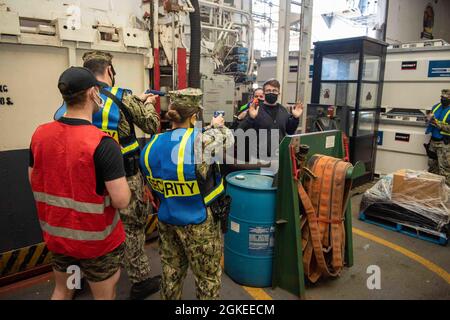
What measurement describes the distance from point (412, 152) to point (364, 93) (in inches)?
51.6

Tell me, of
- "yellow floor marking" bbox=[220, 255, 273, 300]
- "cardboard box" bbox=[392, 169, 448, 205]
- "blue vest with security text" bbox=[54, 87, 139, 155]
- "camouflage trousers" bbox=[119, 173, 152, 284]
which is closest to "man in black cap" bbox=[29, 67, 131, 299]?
"blue vest with security text" bbox=[54, 87, 139, 155]

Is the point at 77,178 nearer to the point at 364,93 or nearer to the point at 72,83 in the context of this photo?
the point at 72,83

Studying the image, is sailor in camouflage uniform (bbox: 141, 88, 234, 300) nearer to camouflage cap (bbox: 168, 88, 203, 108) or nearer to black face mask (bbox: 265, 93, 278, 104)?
camouflage cap (bbox: 168, 88, 203, 108)

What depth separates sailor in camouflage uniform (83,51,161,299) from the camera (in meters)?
2.21

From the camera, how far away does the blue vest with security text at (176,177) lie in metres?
1.74

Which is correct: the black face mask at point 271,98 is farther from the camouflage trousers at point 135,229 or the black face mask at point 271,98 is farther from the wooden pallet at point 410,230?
the wooden pallet at point 410,230

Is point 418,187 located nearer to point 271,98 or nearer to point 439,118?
point 439,118

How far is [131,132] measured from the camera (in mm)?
2393

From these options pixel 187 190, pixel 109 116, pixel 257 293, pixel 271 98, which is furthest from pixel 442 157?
pixel 109 116

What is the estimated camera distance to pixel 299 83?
180 inches

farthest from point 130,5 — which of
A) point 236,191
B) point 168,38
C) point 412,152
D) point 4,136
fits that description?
point 412,152

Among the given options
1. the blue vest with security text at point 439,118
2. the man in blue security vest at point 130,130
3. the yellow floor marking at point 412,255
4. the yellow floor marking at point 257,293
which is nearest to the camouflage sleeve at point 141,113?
the man in blue security vest at point 130,130

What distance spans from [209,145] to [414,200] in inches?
123
